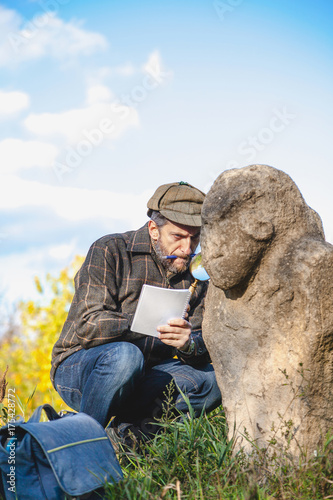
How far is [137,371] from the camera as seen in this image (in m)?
3.22

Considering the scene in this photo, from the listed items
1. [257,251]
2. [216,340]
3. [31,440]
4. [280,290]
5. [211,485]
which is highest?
[257,251]

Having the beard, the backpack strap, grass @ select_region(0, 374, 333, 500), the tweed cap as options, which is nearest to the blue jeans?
grass @ select_region(0, 374, 333, 500)

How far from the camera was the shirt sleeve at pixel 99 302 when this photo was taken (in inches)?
130

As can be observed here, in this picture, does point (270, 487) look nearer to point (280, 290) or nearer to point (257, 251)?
point (280, 290)

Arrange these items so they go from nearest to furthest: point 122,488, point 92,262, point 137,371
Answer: point 122,488 → point 137,371 → point 92,262

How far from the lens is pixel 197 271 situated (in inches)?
133

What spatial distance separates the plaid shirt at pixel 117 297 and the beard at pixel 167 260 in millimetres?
45

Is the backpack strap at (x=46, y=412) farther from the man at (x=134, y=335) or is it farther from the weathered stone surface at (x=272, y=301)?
the weathered stone surface at (x=272, y=301)

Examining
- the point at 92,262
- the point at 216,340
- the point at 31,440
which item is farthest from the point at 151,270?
the point at 31,440

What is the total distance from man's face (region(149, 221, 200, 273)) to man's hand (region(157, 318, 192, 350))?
20.1 inches

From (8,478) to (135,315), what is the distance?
1.21 meters

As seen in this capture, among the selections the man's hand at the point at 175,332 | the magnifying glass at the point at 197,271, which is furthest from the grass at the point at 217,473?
the magnifying glass at the point at 197,271

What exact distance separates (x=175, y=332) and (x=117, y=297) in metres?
0.51

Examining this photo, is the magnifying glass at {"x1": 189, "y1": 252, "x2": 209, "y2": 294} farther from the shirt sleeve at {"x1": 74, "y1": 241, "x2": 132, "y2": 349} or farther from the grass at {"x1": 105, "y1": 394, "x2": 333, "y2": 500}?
the grass at {"x1": 105, "y1": 394, "x2": 333, "y2": 500}
